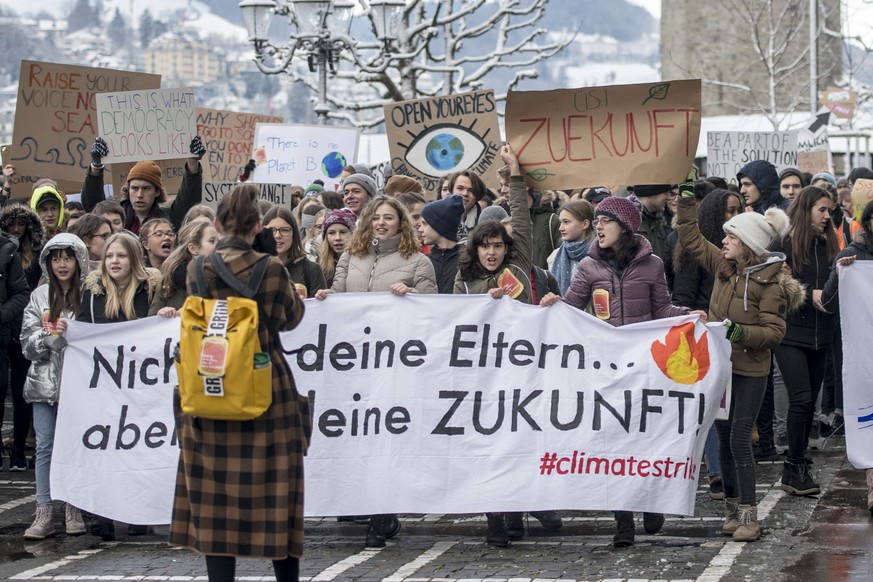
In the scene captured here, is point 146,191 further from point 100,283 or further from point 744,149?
point 744,149

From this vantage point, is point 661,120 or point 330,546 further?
point 661,120

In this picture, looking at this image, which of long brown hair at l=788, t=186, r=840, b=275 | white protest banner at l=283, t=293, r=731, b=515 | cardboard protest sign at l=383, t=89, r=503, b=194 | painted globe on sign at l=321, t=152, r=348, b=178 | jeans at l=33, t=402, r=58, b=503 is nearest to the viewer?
white protest banner at l=283, t=293, r=731, b=515

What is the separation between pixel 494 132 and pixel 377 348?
5324mm

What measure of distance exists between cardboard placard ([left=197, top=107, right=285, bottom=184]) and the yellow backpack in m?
9.26

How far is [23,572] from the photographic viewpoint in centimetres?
755

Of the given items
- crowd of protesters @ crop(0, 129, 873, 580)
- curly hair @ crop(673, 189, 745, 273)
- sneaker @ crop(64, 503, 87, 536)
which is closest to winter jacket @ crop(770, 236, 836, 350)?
crowd of protesters @ crop(0, 129, 873, 580)

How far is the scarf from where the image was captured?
31.4 ft

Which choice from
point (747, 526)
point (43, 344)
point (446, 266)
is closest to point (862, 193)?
point (446, 266)

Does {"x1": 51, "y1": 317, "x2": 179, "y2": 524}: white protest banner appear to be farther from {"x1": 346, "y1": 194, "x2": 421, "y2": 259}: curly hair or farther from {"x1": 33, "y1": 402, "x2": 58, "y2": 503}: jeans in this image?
{"x1": 346, "y1": 194, "x2": 421, "y2": 259}: curly hair

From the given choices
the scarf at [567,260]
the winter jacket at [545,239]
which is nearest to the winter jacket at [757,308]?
the scarf at [567,260]

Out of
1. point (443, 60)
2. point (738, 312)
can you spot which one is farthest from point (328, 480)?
point (443, 60)

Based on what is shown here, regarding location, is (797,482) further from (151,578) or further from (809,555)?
(151,578)

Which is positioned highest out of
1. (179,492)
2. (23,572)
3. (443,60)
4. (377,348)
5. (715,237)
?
(443,60)

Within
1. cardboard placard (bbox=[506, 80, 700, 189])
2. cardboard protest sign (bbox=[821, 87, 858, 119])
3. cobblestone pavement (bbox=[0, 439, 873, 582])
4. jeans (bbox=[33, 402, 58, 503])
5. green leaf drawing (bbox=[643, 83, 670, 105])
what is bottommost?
cobblestone pavement (bbox=[0, 439, 873, 582])
